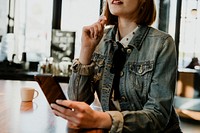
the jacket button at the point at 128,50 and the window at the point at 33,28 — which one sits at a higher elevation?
the window at the point at 33,28

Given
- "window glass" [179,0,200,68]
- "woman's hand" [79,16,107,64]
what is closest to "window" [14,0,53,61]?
"window glass" [179,0,200,68]

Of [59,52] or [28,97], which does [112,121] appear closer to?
[28,97]

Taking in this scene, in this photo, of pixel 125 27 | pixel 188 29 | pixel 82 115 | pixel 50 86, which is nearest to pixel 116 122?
pixel 82 115

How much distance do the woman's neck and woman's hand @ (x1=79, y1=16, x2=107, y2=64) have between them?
146 mm

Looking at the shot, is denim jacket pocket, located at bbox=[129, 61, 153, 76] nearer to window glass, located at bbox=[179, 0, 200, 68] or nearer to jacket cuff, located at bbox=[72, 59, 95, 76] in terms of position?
jacket cuff, located at bbox=[72, 59, 95, 76]

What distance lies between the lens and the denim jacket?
40.9 inches

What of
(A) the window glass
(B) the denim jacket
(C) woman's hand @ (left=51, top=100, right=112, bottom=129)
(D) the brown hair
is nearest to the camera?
(C) woman's hand @ (left=51, top=100, right=112, bottom=129)

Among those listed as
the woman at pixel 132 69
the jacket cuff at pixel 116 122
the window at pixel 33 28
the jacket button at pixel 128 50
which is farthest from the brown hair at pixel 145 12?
the window at pixel 33 28

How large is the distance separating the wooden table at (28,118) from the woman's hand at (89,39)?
0.25 metres

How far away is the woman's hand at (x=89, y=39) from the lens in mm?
1181

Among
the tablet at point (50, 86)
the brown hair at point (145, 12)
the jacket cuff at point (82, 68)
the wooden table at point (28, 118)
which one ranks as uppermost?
the brown hair at point (145, 12)

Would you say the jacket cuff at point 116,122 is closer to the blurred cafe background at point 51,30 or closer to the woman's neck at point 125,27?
the woman's neck at point 125,27

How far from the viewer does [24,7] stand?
13.4 ft

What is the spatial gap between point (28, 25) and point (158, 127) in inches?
131
